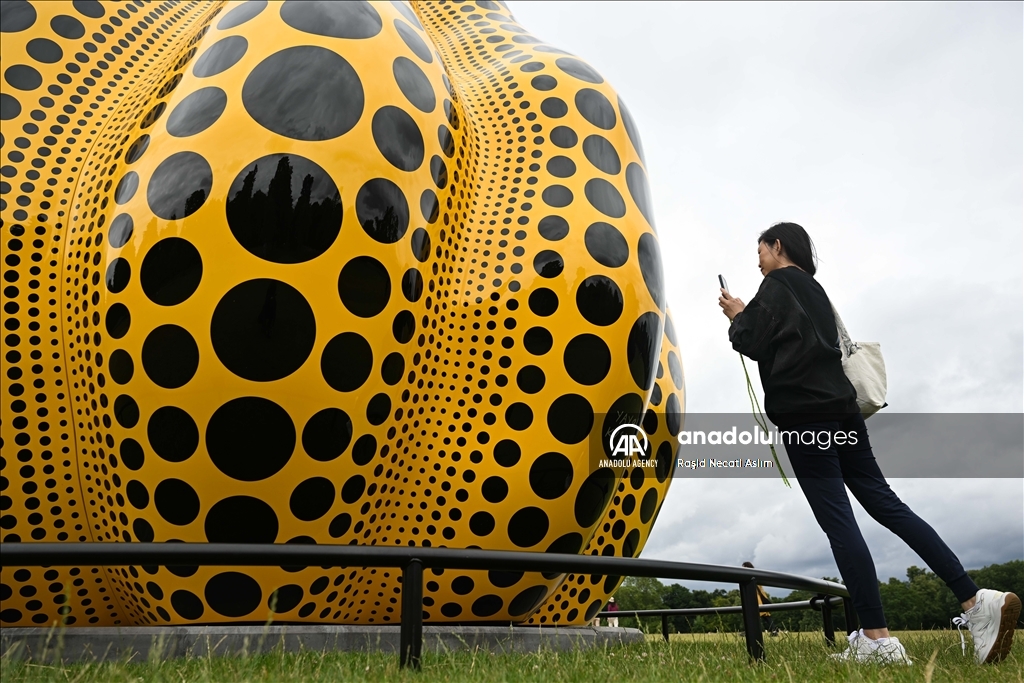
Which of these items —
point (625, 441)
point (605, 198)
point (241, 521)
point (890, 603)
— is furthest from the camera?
point (890, 603)

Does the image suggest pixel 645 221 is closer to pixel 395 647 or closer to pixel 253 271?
pixel 253 271

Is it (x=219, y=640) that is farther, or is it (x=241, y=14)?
(x=241, y=14)

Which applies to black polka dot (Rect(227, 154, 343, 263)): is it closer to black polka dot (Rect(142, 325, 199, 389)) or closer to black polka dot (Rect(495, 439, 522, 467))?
black polka dot (Rect(142, 325, 199, 389))

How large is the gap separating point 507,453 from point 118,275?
252 cm

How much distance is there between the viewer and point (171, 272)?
14.3 ft

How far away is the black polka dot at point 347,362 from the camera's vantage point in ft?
14.8

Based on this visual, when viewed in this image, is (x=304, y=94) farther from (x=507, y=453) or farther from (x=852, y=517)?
(x=852, y=517)

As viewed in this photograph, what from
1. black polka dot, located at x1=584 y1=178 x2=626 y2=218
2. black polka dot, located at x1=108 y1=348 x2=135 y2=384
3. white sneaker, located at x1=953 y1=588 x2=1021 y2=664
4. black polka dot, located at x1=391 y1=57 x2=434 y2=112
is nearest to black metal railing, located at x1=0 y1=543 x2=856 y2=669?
white sneaker, located at x1=953 y1=588 x2=1021 y2=664

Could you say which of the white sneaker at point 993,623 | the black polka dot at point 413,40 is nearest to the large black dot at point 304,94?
the black polka dot at point 413,40

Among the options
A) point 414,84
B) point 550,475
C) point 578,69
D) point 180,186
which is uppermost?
point 578,69

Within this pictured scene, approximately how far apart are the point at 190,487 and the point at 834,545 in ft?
11.6

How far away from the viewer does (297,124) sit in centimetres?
467

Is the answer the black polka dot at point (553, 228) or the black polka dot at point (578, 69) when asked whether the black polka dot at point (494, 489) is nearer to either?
the black polka dot at point (553, 228)

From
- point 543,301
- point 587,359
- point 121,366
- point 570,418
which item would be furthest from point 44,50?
point 570,418
